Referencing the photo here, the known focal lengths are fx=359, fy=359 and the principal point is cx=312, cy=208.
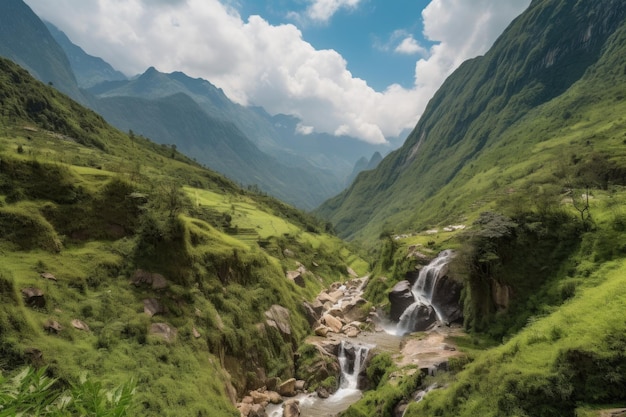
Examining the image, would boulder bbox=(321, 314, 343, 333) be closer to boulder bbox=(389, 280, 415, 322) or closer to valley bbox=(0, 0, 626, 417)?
valley bbox=(0, 0, 626, 417)

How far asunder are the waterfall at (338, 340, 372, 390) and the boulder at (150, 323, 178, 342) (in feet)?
72.5

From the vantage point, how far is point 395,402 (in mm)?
31453

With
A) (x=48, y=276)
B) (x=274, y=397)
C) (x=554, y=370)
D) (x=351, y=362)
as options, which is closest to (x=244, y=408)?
(x=274, y=397)

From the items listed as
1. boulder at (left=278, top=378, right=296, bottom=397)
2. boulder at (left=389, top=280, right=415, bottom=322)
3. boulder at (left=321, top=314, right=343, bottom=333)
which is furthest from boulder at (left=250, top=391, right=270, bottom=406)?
boulder at (left=389, top=280, right=415, bottom=322)

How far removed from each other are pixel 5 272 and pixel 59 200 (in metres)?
13.3

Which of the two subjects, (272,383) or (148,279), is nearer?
(148,279)

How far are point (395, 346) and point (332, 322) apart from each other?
1139 centimetres

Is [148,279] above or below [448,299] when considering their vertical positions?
above

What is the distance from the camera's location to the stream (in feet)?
122

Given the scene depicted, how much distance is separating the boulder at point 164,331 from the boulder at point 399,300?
40.3m

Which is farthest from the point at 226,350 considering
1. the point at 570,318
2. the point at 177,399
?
the point at 570,318

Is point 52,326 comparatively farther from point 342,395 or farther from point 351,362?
point 351,362

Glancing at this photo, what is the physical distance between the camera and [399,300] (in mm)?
61562

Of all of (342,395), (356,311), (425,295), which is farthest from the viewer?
(356,311)
